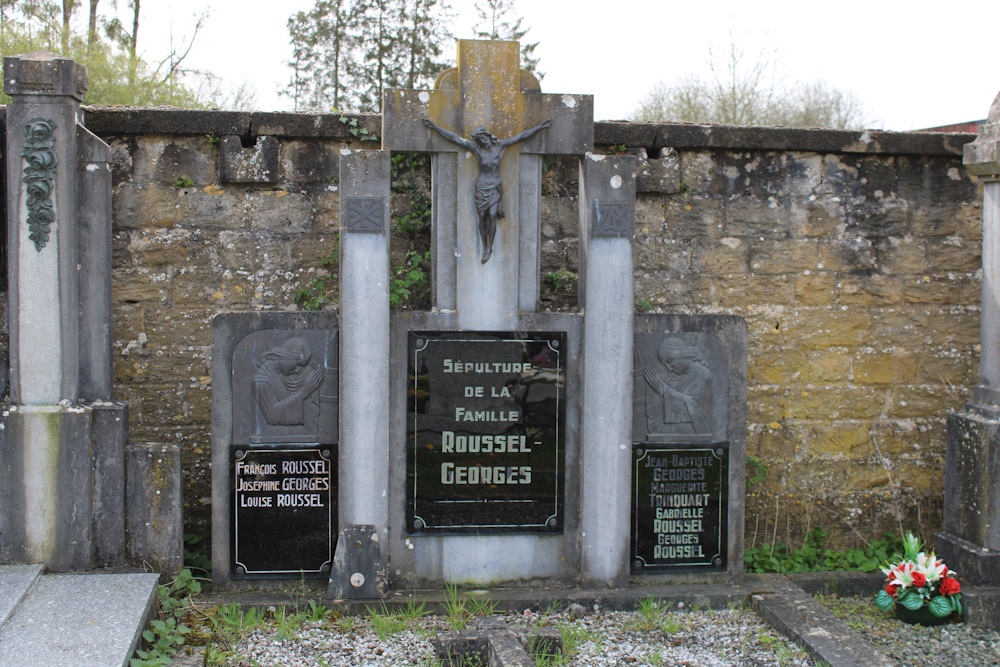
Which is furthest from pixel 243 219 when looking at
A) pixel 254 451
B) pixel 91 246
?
pixel 254 451

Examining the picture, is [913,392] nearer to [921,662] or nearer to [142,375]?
[921,662]

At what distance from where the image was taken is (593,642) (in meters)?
4.20

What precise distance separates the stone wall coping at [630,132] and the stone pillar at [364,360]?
84 centimetres

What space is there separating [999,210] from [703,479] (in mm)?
2226

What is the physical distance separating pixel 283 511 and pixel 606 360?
182 cm

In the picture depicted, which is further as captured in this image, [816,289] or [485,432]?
[816,289]

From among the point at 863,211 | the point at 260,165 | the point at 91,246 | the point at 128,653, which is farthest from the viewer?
the point at 863,211

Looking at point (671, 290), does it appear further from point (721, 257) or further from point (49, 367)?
point (49, 367)

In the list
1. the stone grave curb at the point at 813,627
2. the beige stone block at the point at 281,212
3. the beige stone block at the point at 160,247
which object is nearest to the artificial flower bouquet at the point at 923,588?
the stone grave curb at the point at 813,627

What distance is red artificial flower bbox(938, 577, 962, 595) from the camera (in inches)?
184

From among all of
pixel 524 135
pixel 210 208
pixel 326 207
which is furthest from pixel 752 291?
pixel 210 208

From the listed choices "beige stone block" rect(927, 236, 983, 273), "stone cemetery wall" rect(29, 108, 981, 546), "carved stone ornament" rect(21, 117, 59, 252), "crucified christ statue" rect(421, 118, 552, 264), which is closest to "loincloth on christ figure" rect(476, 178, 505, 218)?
"crucified christ statue" rect(421, 118, 552, 264)

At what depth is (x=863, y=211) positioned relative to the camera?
5.69 m

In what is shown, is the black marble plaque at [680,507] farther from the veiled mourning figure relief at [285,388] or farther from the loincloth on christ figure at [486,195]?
the veiled mourning figure relief at [285,388]
